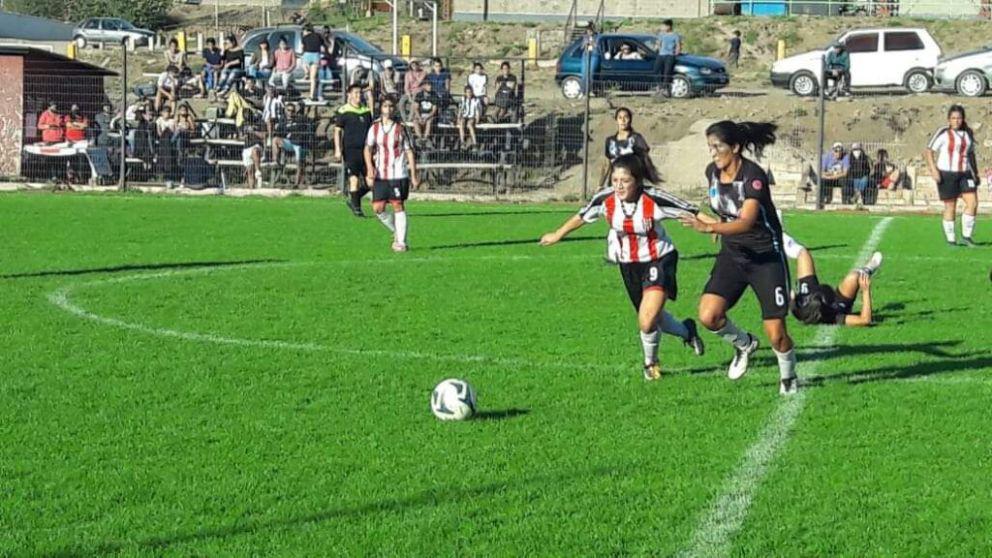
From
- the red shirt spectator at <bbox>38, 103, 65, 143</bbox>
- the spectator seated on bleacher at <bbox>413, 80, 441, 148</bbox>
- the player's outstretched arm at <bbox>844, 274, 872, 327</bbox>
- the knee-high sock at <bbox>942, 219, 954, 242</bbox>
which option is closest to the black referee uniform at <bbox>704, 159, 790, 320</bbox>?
the player's outstretched arm at <bbox>844, 274, 872, 327</bbox>

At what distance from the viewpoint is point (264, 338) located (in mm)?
12000

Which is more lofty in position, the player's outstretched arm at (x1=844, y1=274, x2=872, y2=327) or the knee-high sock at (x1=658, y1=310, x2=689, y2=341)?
the knee-high sock at (x1=658, y1=310, x2=689, y2=341)

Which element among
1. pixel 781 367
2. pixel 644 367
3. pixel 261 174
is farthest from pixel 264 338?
pixel 261 174

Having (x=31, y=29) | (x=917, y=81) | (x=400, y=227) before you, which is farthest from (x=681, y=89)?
(x=31, y=29)

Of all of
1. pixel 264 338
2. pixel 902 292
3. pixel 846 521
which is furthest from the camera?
pixel 902 292

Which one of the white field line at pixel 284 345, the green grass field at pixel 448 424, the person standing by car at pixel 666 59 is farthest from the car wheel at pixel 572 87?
the white field line at pixel 284 345

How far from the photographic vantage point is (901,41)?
4072 centimetres

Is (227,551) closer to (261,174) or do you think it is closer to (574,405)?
(574,405)

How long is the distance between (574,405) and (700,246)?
36.3ft

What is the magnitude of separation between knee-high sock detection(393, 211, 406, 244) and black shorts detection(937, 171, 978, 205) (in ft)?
23.1

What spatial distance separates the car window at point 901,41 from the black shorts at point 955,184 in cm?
2124

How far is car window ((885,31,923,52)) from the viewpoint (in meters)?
40.5

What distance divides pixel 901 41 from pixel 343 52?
49.3 ft

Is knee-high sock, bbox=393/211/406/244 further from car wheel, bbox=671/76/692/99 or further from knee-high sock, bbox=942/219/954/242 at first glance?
car wheel, bbox=671/76/692/99
